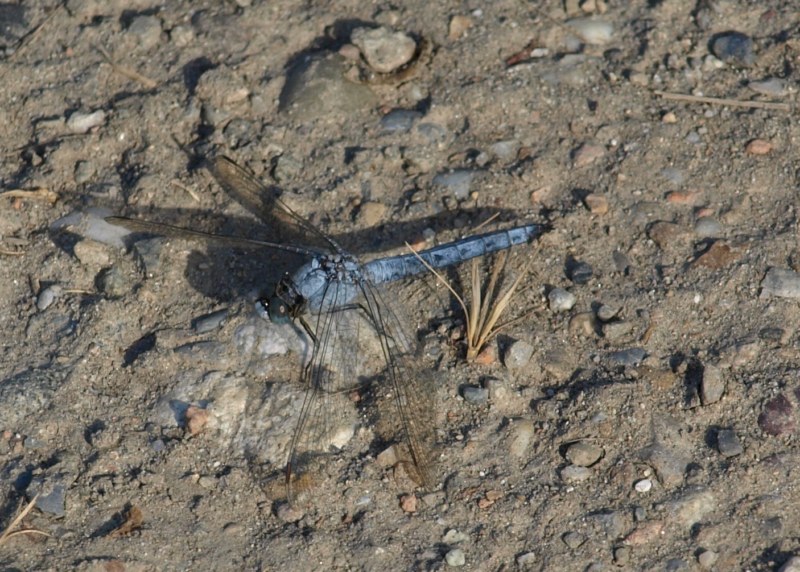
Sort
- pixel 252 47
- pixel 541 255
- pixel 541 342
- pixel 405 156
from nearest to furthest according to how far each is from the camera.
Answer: pixel 541 342 < pixel 541 255 < pixel 405 156 < pixel 252 47

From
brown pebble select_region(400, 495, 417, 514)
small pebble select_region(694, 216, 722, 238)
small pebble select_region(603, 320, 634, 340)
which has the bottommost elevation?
brown pebble select_region(400, 495, 417, 514)

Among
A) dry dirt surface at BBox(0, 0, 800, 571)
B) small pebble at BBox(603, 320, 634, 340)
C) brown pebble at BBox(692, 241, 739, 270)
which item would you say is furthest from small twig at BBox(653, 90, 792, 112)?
small pebble at BBox(603, 320, 634, 340)

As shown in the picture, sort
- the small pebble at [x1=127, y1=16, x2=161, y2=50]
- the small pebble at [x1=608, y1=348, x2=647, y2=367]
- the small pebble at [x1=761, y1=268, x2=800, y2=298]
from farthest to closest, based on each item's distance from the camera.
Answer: the small pebble at [x1=127, y1=16, x2=161, y2=50] → the small pebble at [x1=761, y1=268, x2=800, y2=298] → the small pebble at [x1=608, y1=348, x2=647, y2=367]

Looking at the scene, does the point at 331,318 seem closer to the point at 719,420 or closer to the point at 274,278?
the point at 274,278

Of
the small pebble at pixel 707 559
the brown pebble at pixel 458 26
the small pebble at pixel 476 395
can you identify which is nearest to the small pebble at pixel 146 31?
the brown pebble at pixel 458 26

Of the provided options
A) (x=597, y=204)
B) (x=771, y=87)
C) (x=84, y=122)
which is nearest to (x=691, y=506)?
(x=597, y=204)

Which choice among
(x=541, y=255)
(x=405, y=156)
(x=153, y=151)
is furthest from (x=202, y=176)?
(x=541, y=255)

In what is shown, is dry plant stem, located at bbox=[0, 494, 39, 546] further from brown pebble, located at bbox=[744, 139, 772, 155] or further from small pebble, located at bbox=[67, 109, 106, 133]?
brown pebble, located at bbox=[744, 139, 772, 155]
